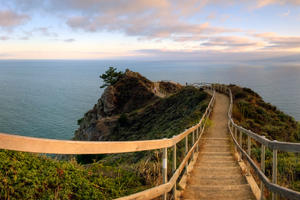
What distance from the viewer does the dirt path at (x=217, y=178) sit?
541cm

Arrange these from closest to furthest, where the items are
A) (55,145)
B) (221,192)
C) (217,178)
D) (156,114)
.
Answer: (55,145)
(221,192)
(217,178)
(156,114)

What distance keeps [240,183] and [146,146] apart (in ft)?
13.0

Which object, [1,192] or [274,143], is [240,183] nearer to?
[274,143]

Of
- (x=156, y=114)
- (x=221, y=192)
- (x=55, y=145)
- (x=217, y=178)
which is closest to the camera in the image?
(x=55, y=145)

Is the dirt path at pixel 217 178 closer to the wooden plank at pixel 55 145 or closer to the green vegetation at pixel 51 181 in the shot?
the green vegetation at pixel 51 181

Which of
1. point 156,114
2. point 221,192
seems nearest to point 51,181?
point 221,192

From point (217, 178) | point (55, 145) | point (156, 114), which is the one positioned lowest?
point (156, 114)

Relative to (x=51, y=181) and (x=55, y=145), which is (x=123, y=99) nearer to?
(x=51, y=181)

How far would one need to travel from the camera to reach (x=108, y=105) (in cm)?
4759

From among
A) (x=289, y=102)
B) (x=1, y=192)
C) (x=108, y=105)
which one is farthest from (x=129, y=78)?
(x=289, y=102)

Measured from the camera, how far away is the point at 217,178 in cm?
663

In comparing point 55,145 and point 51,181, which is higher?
point 55,145

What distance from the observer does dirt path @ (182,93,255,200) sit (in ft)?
17.8

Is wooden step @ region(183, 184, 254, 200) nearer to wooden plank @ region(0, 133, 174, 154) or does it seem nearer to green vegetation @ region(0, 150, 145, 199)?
green vegetation @ region(0, 150, 145, 199)
